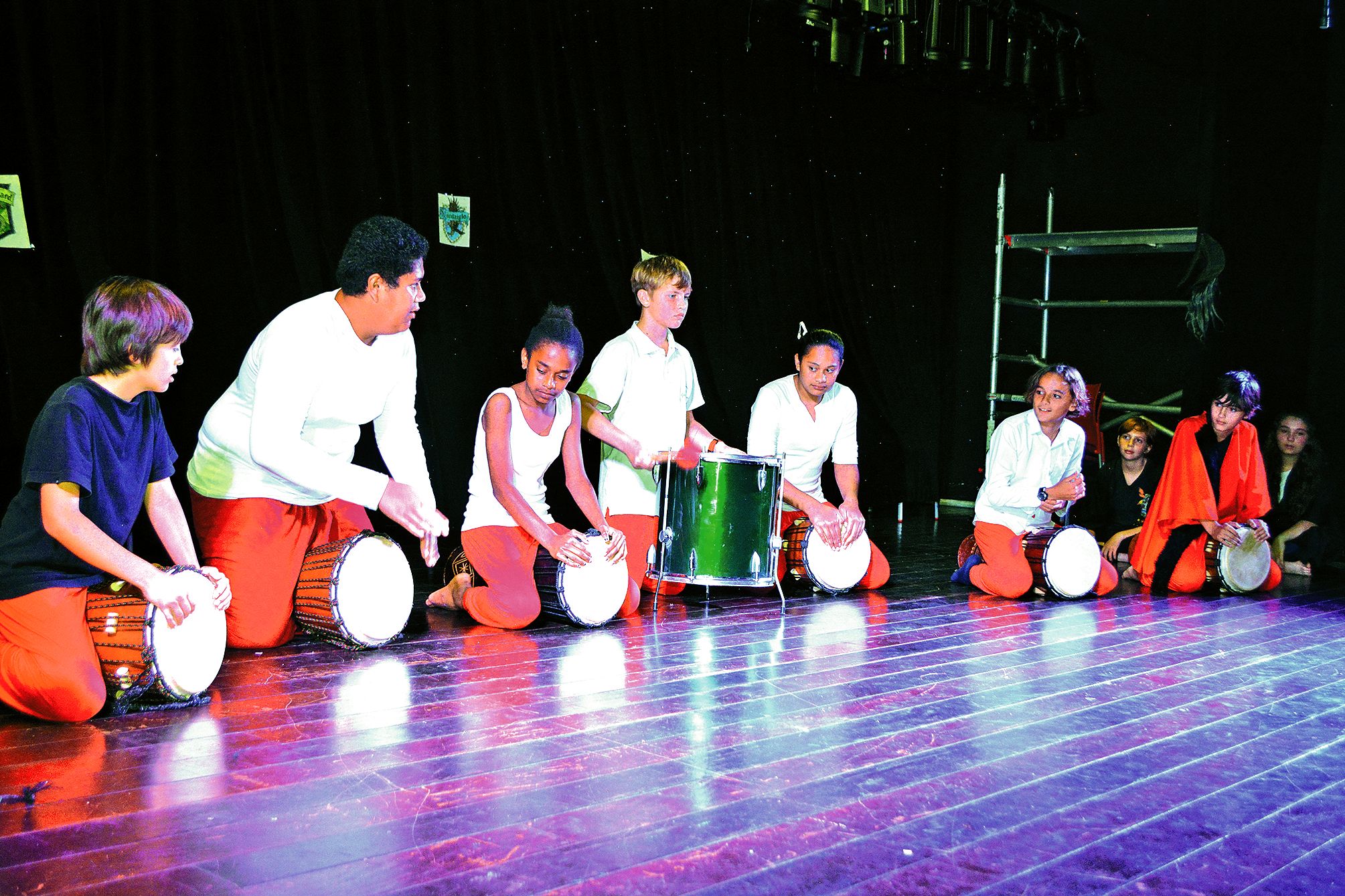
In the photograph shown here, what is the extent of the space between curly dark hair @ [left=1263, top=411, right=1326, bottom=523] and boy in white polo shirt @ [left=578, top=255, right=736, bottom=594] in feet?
10.6

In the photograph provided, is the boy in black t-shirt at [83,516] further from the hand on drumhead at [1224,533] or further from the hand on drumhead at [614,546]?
the hand on drumhead at [1224,533]

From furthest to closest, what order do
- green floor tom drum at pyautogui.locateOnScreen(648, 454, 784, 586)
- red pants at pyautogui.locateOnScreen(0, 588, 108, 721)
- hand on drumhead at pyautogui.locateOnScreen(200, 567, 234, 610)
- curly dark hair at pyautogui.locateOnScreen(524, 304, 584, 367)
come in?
green floor tom drum at pyautogui.locateOnScreen(648, 454, 784, 586) < curly dark hair at pyautogui.locateOnScreen(524, 304, 584, 367) < hand on drumhead at pyautogui.locateOnScreen(200, 567, 234, 610) < red pants at pyautogui.locateOnScreen(0, 588, 108, 721)

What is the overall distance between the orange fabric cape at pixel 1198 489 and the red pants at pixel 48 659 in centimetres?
455

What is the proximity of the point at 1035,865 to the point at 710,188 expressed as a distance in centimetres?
494

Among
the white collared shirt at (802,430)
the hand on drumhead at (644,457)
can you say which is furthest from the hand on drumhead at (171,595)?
the white collared shirt at (802,430)

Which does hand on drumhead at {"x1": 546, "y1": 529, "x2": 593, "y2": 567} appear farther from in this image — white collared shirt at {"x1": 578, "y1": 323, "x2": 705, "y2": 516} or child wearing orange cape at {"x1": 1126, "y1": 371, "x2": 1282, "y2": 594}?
child wearing orange cape at {"x1": 1126, "y1": 371, "x2": 1282, "y2": 594}

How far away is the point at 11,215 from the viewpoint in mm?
3943

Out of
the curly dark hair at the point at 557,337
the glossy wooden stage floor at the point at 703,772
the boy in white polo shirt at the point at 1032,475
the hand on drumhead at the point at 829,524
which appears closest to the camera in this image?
the glossy wooden stage floor at the point at 703,772

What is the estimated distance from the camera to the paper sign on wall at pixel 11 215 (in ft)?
12.9

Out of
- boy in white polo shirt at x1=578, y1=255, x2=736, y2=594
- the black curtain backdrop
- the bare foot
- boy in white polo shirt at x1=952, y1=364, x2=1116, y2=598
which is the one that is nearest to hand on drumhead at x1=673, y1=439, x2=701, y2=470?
boy in white polo shirt at x1=578, y1=255, x2=736, y2=594

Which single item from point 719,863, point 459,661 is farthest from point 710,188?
point 719,863

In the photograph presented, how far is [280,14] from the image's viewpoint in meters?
4.61

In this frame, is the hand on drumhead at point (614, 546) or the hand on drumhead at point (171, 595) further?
the hand on drumhead at point (614, 546)

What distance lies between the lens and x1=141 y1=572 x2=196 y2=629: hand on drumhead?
275 centimetres
